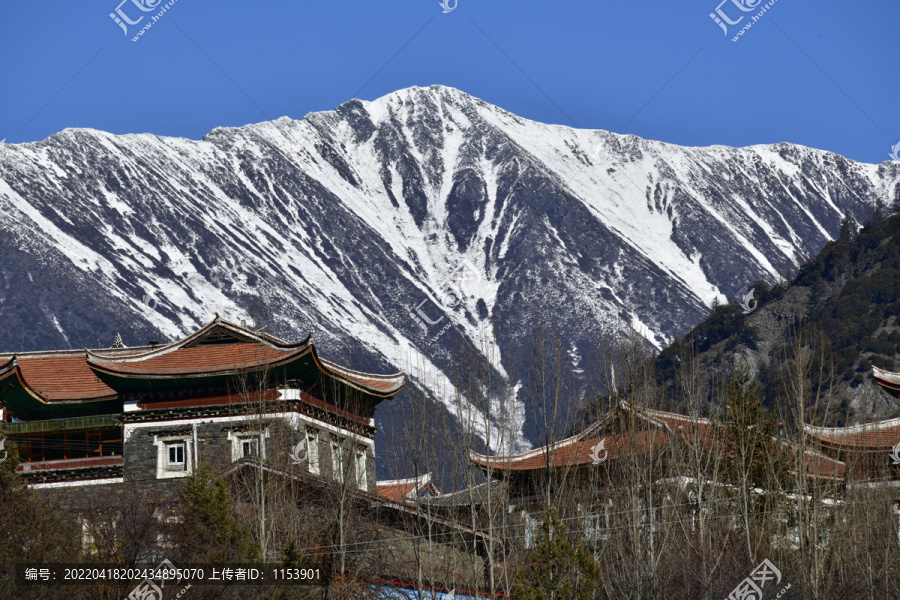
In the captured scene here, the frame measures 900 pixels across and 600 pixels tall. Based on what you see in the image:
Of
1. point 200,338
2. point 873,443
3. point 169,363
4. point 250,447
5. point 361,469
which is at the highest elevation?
point 200,338

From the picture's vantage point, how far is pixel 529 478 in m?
39.4

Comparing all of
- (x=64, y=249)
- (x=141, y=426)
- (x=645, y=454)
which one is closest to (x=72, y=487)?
(x=141, y=426)

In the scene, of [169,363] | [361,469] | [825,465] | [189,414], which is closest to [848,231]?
[825,465]

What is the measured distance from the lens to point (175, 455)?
35062 millimetres

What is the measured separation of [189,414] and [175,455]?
1.23 meters

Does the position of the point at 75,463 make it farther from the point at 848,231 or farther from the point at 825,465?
the point at 848,231

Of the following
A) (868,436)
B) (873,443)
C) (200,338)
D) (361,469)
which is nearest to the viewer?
(873,443)

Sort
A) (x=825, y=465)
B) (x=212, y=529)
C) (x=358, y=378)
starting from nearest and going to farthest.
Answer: (x=212, y=529), (x=825, y=465), (x=358, y=378)

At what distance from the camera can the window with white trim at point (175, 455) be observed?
1373 inches

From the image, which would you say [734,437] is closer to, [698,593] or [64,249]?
[698,593]

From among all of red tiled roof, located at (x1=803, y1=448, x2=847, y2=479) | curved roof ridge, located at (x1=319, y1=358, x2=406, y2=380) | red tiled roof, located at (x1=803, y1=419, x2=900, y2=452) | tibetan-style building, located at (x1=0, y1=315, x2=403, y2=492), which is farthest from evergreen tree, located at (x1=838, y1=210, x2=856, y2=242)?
tibetan-style building, located at (x1=0, y1=315, x2=403, y2=492)

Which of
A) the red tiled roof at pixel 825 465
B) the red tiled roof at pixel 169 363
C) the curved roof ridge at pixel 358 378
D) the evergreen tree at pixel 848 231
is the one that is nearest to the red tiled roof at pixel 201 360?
the red tiled roof at pixel 169 363

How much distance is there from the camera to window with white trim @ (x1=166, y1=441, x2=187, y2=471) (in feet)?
114

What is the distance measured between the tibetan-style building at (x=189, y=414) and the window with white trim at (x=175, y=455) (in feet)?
0.09
